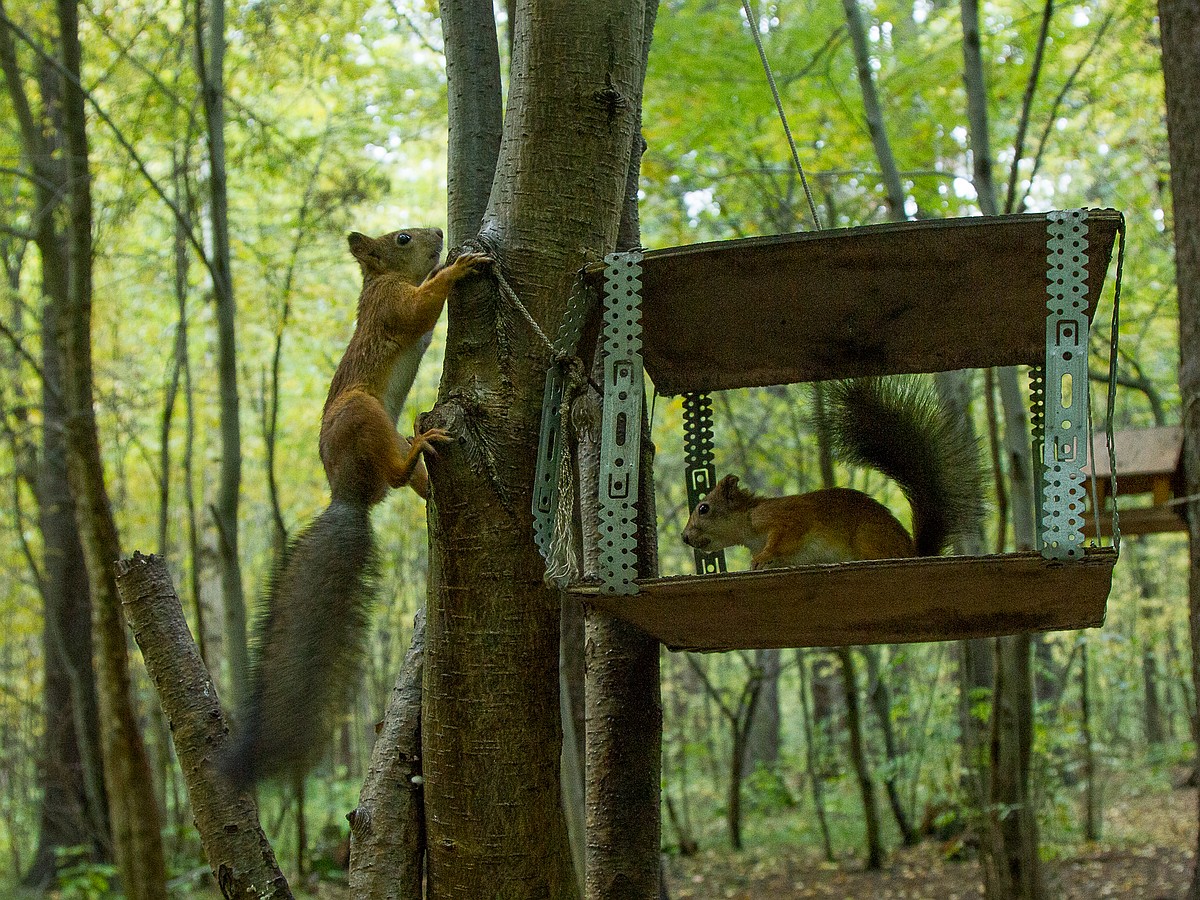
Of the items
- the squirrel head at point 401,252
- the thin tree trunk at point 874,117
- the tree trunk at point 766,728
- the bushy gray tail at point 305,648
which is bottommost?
the tree trunk at point 766,728

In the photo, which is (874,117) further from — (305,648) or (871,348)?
(305,648)

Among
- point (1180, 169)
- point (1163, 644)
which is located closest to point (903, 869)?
point (1180, 169)

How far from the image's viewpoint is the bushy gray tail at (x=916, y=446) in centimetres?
237

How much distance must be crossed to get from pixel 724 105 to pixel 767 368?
14.0 feet

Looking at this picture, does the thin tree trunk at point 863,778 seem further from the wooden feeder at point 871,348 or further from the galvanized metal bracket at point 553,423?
the galvanized metal bracket at point 553,423

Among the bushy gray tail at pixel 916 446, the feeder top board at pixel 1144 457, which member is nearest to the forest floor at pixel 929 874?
the feeder top board at pixel 1144 457

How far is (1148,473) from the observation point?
190 inches

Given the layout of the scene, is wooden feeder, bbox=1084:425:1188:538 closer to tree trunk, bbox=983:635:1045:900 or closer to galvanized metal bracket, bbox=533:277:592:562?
tree trunk, bbox=983:635:1045:900

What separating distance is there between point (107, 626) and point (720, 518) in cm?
294

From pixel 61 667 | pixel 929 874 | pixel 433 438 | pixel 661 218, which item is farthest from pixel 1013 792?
pixel 61 667

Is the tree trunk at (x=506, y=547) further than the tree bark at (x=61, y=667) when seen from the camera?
No

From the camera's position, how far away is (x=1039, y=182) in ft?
35.3

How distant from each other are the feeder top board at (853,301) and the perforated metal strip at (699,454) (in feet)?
0.61

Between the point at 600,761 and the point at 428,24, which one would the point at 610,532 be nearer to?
the point at 600,761
